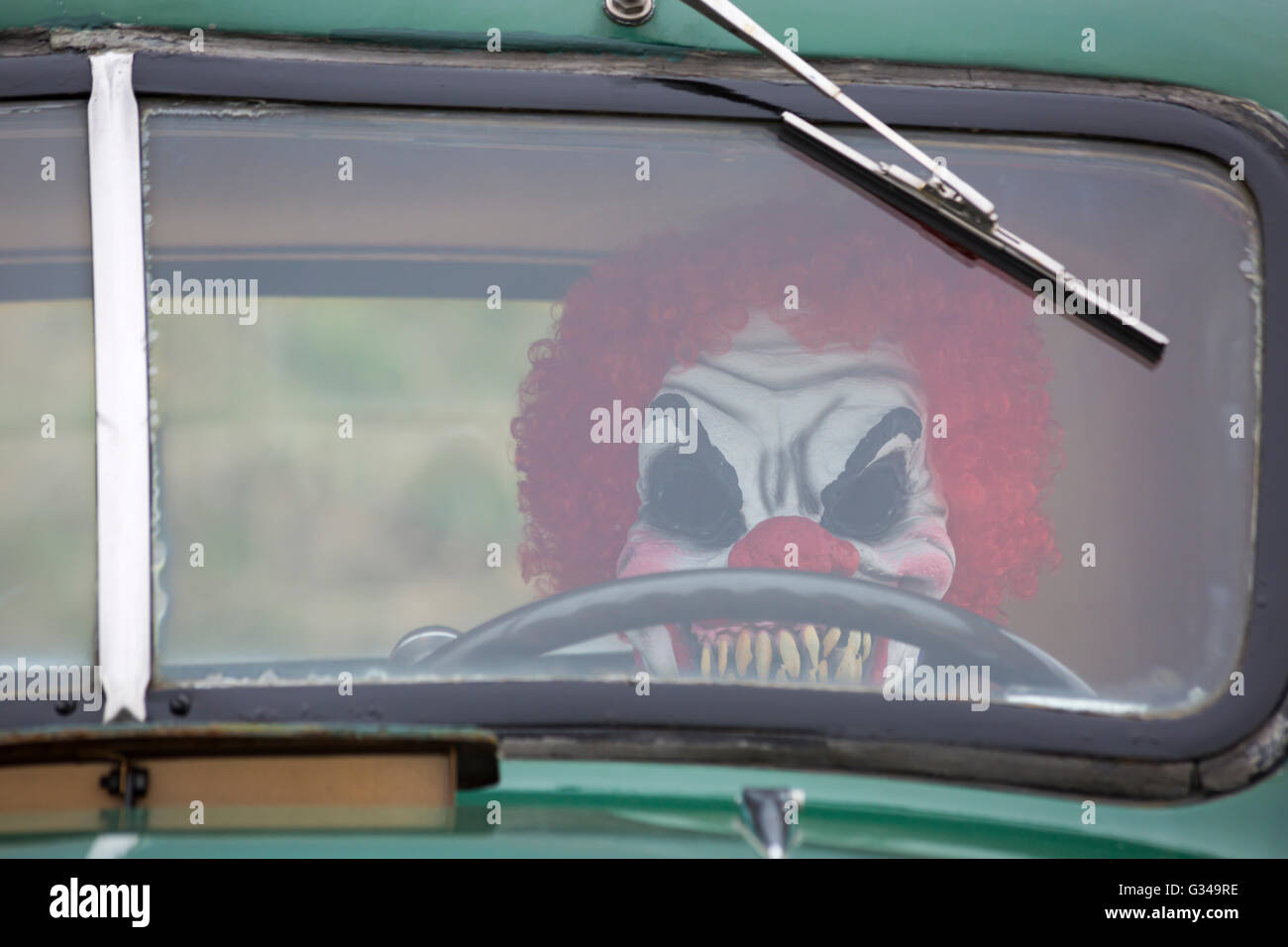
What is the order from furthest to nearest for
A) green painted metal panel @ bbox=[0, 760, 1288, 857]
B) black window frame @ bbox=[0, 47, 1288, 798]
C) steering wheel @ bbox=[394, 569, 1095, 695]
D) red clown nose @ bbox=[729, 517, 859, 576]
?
1. red clown nose @ bbox=[729, 517, 859, 576]
2. steering wheel @ bbox=[394, 569, 1095, 695]
3. black window frame @ bbox=[0, 47, 1288, 798]
4. green painted metal panel @ bbox=[0, 760, 1288, 857]

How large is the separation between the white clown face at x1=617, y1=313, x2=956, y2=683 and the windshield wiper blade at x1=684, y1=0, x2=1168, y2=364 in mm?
169

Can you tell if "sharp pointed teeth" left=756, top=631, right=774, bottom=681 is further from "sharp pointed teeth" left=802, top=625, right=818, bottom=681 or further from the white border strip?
the white border strip

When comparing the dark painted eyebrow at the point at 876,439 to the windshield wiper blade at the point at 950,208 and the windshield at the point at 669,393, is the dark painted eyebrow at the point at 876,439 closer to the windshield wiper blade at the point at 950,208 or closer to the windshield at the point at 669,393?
the windshield at the point at 669,393

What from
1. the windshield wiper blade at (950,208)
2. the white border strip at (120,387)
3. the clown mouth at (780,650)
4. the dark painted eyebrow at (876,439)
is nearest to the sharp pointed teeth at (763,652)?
the clown mouth at (780,650)

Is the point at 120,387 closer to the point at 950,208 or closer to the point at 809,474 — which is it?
the point at 809,474

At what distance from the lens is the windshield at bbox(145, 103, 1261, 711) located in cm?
166

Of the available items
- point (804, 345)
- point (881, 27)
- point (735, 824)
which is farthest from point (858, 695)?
point (881, 27)

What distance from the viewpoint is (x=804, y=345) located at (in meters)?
1.82

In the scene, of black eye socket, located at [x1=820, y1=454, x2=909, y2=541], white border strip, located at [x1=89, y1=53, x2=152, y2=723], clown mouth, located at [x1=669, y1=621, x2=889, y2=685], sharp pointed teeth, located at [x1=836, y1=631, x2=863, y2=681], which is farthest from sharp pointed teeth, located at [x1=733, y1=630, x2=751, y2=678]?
white border strip, located at [x1=89, y1=53, x2=152, y2=723]

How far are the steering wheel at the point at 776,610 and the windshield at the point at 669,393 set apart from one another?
0.04ft

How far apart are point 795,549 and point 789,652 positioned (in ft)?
0.53
